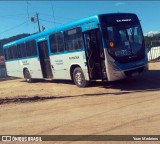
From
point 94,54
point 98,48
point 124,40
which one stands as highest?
point 124,40

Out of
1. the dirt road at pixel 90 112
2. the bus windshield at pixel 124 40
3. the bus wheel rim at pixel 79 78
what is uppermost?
the bus windshield at pixel 124 40

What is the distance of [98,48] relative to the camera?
42.1 ft

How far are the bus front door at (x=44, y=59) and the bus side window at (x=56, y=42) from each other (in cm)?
86

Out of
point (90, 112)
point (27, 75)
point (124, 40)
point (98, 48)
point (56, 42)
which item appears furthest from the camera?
point (27, 75)

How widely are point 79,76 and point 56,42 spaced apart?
8.25ft

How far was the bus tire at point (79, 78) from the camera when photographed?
13.9 metres

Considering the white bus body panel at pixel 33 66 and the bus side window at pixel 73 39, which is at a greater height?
the bus side window at pixel 73 39

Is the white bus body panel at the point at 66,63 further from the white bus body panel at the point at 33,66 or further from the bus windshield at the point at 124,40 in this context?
the white bus body panel at the point at 33,66

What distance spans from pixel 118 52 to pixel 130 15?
2.18 m

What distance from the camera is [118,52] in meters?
12.4

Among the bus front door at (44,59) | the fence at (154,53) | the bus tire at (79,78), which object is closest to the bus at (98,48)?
the bus tire at (79,78)

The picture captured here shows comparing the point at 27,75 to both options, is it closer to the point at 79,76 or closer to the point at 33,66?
the point at 33,66

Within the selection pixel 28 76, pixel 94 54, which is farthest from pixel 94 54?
pixel 28 76

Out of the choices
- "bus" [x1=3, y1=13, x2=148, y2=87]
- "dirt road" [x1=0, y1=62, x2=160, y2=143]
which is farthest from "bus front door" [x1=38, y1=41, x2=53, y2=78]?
"dirt road" [x1=0, y1=62, x2=160, y2=143]
